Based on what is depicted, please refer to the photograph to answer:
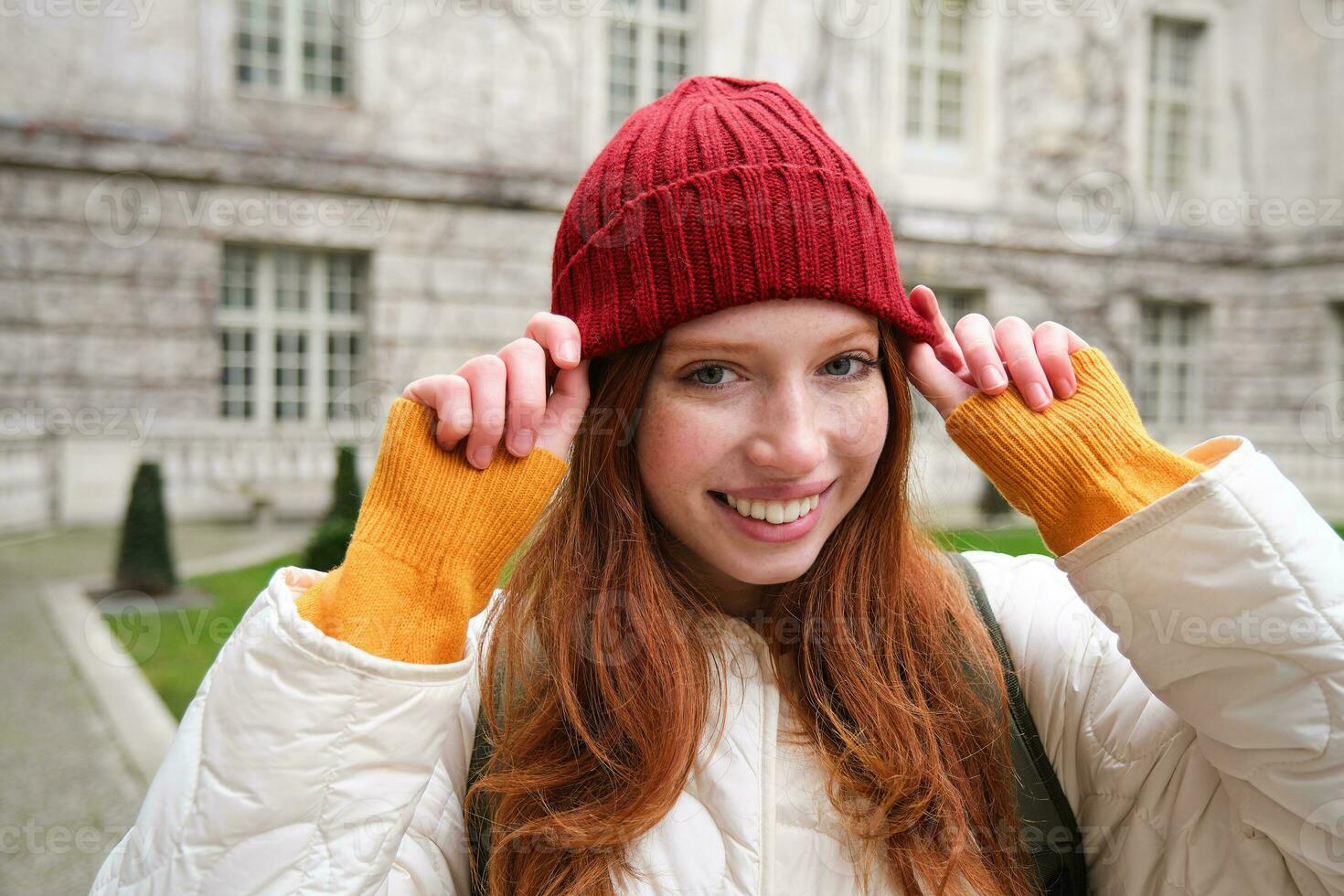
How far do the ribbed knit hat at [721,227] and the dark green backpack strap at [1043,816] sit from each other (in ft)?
2.30

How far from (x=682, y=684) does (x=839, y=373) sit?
22.5 inches

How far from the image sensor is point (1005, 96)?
620 inches

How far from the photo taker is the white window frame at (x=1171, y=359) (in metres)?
16.6

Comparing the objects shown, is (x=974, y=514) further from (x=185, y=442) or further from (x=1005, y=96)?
(x=185, y=442)

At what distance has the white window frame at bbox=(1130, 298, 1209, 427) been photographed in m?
16.6

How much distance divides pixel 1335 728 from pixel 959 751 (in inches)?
21.4

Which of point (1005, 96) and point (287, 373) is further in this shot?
point (1005, 96)

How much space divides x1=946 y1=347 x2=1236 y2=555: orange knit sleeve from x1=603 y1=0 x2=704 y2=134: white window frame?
41.2 ft

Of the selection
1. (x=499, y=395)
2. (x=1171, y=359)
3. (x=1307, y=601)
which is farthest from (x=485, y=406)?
(x=1171, y=359)

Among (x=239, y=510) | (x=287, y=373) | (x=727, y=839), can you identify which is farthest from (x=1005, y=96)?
(x=727, y=839)

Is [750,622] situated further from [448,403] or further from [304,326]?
[304,326]

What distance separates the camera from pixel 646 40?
13609 millimetres

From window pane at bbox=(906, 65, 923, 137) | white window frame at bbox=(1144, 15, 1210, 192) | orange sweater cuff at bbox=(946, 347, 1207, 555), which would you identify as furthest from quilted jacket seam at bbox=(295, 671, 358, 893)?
white window frame at bbox=(1144, 15, 1210, 192)
